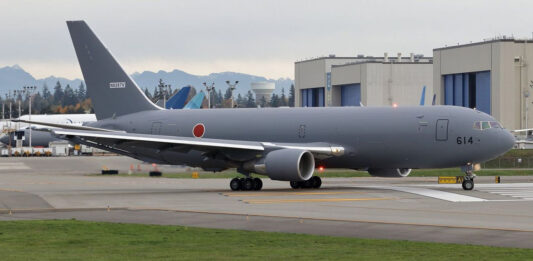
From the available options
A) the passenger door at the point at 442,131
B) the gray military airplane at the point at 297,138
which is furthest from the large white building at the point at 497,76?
the passenger door at the point at 442,131

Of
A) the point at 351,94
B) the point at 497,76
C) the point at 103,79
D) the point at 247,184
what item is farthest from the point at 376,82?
the point at 247,184

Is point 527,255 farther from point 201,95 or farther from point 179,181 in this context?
point 201,95

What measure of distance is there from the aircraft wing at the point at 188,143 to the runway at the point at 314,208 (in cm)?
203

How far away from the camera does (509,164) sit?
7588cm

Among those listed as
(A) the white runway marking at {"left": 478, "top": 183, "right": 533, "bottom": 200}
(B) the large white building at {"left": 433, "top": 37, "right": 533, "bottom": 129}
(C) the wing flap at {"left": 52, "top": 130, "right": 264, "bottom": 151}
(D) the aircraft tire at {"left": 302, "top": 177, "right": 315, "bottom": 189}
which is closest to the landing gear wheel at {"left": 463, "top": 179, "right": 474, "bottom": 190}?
(A) the white runway marking at {"left": 478, "top": 183, "right": 533, "bottom": 200}

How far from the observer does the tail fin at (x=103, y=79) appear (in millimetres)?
48656

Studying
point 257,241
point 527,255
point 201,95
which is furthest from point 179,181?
point 201,95

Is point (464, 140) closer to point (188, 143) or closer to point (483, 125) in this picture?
point (483, 125)

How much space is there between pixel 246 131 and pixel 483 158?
1174cm

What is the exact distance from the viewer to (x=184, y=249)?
21438 millimetres

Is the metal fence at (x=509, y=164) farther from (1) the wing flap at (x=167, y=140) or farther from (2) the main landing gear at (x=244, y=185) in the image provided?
(1) the wing flap at (x=167, y=140)

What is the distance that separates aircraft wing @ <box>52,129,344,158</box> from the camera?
42.6 m

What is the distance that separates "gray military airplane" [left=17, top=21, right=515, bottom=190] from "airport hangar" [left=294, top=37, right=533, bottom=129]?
67.4 m

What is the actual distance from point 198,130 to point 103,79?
6065 millimetres
